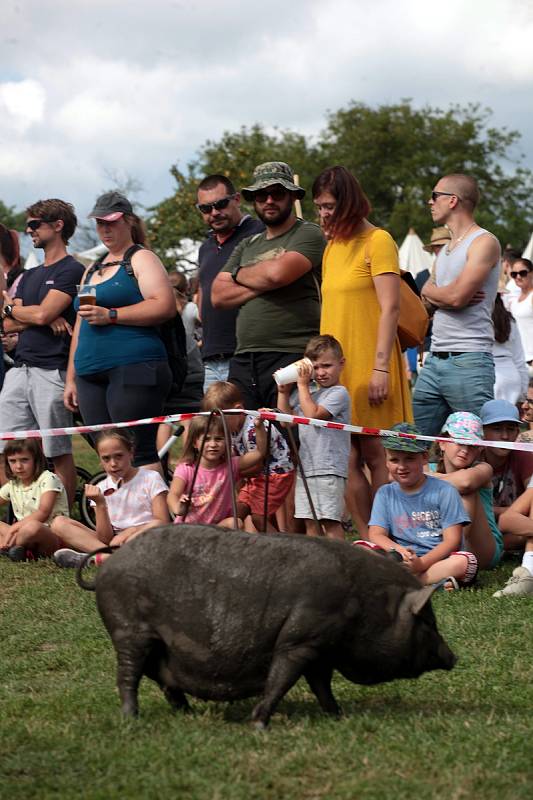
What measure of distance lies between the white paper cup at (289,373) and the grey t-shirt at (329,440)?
22 cm

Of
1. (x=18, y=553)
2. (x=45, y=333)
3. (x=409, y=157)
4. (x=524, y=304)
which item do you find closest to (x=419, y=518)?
(x=18, y=553)

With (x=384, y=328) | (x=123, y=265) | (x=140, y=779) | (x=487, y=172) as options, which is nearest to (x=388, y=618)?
(x=140, y=779)

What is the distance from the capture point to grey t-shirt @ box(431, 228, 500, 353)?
7.53m

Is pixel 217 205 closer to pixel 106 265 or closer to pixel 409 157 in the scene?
pixel 106 265

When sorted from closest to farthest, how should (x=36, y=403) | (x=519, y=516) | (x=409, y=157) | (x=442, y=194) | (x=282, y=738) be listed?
(x=282, y=738) → (x=442, y=194) → (x=519, y=516) → (x=36, y=403) → (x=409, y=157)

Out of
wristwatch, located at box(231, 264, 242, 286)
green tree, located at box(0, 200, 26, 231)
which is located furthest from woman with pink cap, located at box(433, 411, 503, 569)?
green tree, located at box(0, 200, 26, 231)

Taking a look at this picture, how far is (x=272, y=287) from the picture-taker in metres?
7.50

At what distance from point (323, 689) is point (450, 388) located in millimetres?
3367

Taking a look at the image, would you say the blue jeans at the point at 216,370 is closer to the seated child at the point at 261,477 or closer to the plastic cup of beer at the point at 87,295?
the seated child at the point at 261,477

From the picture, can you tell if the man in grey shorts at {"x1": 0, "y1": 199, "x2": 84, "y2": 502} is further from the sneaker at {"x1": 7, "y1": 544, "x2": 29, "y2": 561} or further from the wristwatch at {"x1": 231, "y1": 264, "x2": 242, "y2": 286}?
the wristwatch at {"x1": 231, "y1": 264, "x2": 242, "y2": 286}

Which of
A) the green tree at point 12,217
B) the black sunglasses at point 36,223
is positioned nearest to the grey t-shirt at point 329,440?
the black sunglasses at point 36,223

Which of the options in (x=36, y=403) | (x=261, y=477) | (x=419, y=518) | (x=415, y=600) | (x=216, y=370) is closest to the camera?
Answer: (x=415, y=600)

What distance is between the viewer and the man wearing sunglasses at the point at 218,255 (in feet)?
27.2

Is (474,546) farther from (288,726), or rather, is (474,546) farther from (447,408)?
(288,726)
